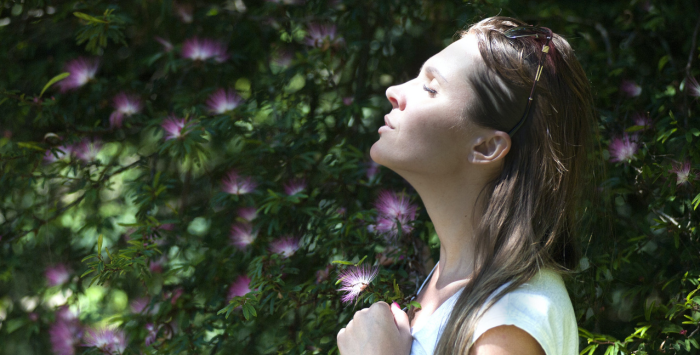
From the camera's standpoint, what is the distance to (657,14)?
6.18 feet

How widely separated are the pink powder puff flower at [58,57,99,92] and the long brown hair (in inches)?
58.4

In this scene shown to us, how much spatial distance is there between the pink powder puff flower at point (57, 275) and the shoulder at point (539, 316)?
5.35ft

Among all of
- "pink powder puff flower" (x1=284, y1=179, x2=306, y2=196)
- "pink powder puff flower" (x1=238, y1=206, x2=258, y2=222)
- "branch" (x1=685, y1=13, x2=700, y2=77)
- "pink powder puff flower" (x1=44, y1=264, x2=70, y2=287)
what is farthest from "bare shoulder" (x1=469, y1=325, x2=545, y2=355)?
"pink powder puff flower" (x1=44, y1=264, x2=70, y2=287)

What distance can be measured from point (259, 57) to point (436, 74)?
1.12 m

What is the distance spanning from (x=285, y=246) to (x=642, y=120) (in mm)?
1105

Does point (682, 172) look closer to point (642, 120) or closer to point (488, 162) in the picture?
point (642, 120)

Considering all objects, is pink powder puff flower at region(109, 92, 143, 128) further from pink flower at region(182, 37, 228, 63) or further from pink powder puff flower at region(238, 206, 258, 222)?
pink powder puff flower at region(238, 206, 258, 222)

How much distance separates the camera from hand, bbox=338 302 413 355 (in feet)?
3.68

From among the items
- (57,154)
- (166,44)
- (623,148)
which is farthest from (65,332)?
(623,148)

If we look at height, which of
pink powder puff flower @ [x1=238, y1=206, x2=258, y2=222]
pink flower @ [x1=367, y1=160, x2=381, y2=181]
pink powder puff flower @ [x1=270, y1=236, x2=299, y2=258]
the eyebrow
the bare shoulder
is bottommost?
pink powder puff flower @ [x1=238, y1=206, x2=258, y2=222]

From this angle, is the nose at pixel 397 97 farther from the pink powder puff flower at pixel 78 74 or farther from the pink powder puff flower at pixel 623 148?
the pink powder puff flower at pixel 78 74

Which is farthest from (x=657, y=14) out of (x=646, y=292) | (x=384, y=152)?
(x=384, y=152)

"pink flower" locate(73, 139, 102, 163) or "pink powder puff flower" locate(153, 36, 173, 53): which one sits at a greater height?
"pink powder puff flower" locate(153, 36, 173, 53)

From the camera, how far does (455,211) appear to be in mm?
1241
